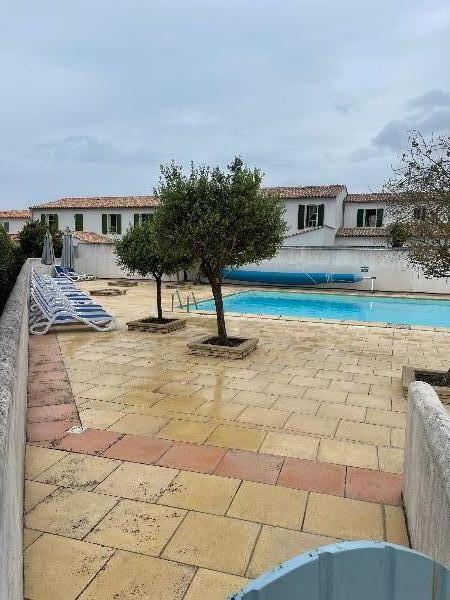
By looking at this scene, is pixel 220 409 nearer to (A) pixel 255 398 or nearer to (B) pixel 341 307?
(A) pixel 255 398

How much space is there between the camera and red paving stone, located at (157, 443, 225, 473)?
13.2 feet

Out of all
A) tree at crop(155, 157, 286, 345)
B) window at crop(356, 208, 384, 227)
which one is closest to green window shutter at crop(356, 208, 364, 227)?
window at crop(356, 208, 384, 227)

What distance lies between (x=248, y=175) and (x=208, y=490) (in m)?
5.63

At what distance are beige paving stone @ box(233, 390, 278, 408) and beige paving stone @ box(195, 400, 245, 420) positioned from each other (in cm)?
18

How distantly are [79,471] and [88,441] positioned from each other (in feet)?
2.02

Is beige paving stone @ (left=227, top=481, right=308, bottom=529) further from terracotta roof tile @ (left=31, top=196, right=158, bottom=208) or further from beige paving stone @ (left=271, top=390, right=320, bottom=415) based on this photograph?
terracotta roof tile @ (left=31, top=196, right=158, bottom=208)

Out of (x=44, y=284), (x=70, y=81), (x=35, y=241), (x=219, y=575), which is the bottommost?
(x=219, y=575)

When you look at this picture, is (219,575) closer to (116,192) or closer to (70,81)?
(70,81)

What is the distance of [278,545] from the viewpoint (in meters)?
2.99

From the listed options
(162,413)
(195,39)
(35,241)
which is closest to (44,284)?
(195,39)

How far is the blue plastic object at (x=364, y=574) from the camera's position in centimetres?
117

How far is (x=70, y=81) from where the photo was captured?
12.4 metres

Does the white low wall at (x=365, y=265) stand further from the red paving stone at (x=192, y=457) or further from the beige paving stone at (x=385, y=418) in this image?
the red paving stone at (x=192, y=457)

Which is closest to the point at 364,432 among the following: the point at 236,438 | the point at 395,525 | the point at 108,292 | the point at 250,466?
the point at 236,438
